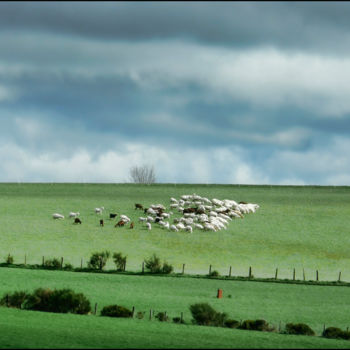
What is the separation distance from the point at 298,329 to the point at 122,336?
1150cm

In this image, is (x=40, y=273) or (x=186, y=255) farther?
(x=186, y=255)

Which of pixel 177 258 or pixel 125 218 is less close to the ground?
pixel 125 218

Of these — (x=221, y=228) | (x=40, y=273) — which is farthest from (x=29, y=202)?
(x=40, y=273)

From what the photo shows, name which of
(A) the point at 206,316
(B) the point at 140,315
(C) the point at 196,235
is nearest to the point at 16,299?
(B) the point at 140,315

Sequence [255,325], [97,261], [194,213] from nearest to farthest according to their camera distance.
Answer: [255,325]
[97,261]
[194,213]

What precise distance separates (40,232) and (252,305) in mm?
41565

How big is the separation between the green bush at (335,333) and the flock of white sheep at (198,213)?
161ft

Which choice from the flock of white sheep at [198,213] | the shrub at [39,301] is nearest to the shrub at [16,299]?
the shrub at [39,301]

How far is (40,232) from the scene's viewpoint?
94.6 m

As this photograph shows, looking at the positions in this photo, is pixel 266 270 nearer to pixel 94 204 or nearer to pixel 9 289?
pixel 9 289

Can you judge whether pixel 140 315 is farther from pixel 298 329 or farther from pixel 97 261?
pixel 97 261

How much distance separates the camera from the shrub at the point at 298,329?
48.0 metres

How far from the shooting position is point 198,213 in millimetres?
103938

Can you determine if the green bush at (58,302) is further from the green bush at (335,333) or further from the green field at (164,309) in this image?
the green bush at (335,333)
